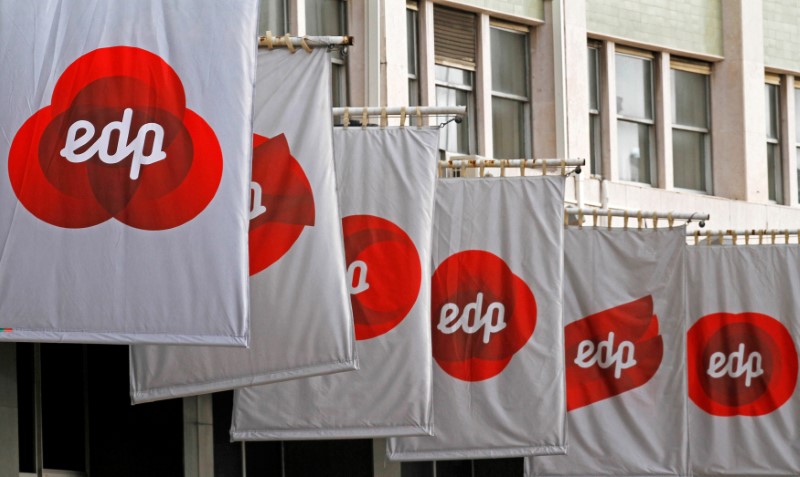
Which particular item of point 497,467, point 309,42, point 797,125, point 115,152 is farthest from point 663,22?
point 115,152

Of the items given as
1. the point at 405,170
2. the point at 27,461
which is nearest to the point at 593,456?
the point at 405,170

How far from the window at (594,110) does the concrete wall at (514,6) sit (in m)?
1.46

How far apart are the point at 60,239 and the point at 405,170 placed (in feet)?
17.1

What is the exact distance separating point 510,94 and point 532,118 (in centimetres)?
50

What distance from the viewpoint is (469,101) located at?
26266 mm

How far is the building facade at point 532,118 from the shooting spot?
692 inches

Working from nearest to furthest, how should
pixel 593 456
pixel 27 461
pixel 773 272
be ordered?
1. pixel 27 461
2. pixel 593 456
3. pixel 773 272

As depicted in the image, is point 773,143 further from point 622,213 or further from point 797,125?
point 622,213

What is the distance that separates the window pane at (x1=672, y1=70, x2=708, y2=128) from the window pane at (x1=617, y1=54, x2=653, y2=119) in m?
0.66

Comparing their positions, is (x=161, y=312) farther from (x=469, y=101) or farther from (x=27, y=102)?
(x=469, y=101)

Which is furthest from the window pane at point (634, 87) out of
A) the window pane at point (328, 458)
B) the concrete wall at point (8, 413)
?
the concrete wall at point (8, 413)

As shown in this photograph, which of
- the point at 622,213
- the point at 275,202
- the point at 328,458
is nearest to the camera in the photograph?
the point at 275,202

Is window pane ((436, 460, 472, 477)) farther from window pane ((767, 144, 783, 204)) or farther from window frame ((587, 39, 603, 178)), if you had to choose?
window pane ((767, 144, 783, 204))

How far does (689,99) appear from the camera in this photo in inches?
1179
